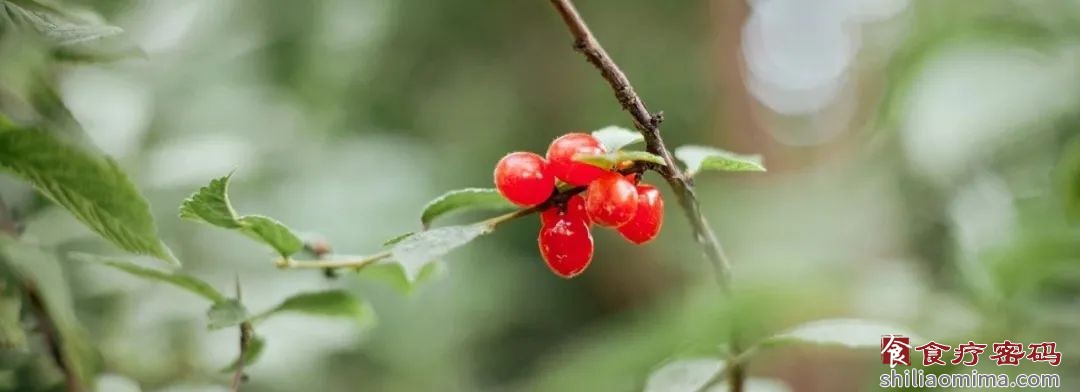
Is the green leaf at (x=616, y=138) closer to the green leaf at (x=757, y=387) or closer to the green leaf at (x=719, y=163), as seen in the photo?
the green leaf at (x=719, y=163)

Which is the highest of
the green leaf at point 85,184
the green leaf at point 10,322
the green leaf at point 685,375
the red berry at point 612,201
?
the red berry at point 612,201

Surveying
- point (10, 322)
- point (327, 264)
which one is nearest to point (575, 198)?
point (327, 264)

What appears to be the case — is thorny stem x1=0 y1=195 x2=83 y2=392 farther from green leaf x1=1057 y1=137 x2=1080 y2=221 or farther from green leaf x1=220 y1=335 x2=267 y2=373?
green leaf x1=1057 y1=137 x2=1080 y2=221

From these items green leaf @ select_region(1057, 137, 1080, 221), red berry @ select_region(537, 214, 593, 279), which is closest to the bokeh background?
green leaf @ select_region(1057, 137, 1080, 221)

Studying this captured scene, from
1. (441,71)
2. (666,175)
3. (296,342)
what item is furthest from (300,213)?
(666,175)

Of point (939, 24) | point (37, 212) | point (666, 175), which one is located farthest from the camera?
point (939, 24)

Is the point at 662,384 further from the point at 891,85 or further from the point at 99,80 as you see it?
the point at 99,80

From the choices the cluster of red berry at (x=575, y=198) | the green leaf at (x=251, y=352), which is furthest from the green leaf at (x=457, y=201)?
the green leaf at (x=251, y=352)
